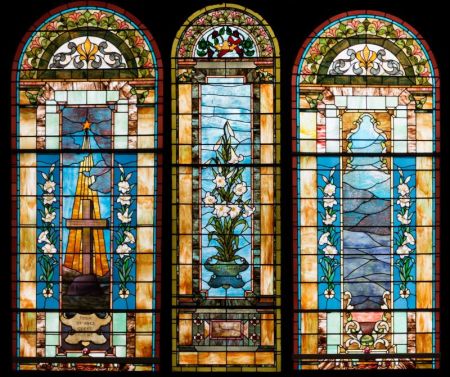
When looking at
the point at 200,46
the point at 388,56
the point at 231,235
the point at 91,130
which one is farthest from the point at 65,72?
the point at 388,56

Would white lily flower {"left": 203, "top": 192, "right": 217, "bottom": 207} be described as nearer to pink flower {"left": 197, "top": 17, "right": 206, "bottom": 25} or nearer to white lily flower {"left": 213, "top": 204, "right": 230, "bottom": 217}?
white lily flower {"left": 213, "top": 204, "right": 230, "bottom": 217}

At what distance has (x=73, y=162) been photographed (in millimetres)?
8641

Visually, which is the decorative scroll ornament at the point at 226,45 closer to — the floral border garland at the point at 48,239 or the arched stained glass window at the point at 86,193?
the arched stained glass window at the point at 86,193

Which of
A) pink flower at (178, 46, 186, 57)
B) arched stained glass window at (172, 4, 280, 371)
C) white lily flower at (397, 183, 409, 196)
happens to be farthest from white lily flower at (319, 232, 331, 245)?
pink flower at (178, 46, 186, 57)

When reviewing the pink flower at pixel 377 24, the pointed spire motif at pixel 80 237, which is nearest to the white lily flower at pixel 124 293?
the pointed spire motif at pixel 80 237

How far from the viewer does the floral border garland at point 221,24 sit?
8.80m

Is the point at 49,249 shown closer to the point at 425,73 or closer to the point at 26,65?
the point at 26,65

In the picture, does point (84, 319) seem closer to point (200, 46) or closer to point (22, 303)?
point (22, 303)

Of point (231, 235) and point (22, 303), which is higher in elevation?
point (231, 235)

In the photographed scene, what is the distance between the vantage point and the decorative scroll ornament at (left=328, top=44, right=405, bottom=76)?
8.77 meters

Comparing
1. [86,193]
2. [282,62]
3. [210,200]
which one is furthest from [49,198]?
[282,62]

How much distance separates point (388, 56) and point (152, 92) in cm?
188

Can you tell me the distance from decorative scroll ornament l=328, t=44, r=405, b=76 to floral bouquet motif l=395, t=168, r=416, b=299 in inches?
35.9

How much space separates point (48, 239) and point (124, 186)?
709mm
